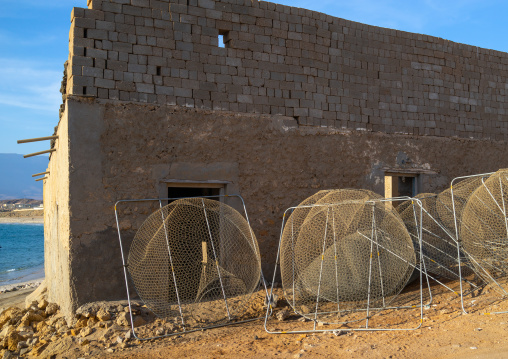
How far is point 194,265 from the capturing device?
7781mm

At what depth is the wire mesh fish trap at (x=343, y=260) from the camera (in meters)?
6.54

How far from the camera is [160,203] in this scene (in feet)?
23.1

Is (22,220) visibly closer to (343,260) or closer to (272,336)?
(343,260)

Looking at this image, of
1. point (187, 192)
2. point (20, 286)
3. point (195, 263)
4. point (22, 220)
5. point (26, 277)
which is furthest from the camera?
point (22, 220)

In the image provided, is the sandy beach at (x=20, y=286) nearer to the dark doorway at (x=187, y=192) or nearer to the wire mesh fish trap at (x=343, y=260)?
the dark doorway at (x=187, y=192)

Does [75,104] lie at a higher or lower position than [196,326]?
higher

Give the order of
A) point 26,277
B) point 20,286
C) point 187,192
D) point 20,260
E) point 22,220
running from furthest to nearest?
point 22,220 → point 20,260 → point 26,277 → point 20,286 → point 187,192

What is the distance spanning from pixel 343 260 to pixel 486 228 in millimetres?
2037

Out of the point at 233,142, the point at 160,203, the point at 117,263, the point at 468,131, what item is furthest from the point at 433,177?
the point at 117,263

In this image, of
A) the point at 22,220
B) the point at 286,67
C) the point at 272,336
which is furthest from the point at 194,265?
the point at 22,220

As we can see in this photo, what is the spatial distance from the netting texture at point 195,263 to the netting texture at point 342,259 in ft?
2.01

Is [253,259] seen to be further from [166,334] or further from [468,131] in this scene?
[468,131]

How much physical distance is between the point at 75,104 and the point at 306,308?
14.5ft

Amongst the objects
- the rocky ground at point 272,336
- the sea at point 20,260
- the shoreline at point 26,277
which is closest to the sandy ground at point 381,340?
the rocky ground at point 272,336
